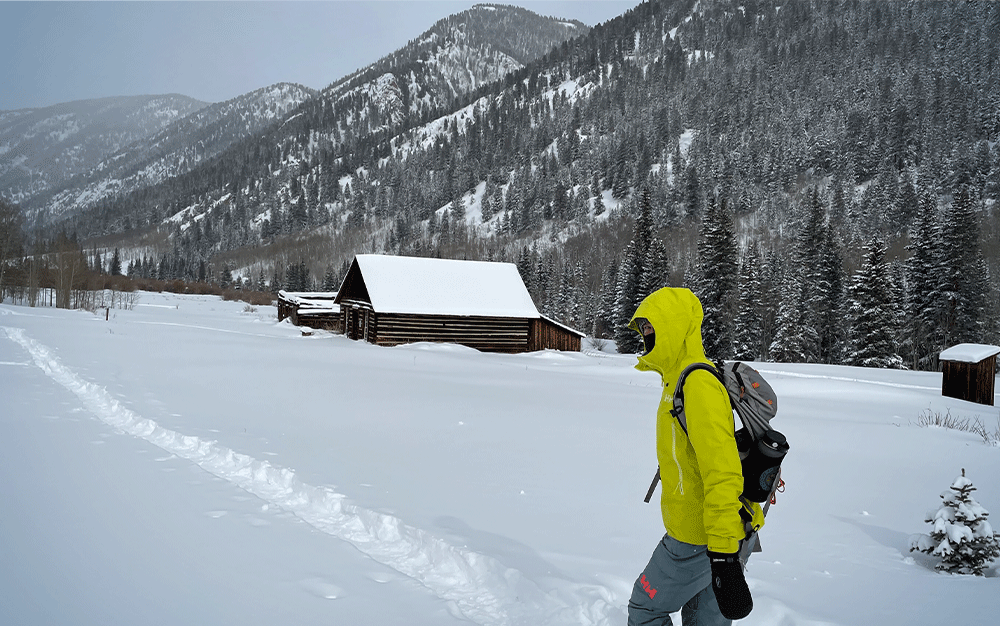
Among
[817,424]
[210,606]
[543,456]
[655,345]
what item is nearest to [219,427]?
[543,456]

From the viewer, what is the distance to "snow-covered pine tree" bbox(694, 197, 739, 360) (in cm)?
3884

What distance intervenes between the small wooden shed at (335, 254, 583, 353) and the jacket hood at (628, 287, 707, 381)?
2621cm

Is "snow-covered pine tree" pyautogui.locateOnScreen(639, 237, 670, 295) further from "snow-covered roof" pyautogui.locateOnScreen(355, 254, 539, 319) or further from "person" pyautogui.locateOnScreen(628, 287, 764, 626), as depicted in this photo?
"person" pyautogui.locateOnScreen(628, 287, 764, 626)

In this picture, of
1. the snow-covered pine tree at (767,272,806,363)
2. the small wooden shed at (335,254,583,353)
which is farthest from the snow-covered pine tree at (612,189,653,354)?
the small wooden shed at (335,254,583,353)

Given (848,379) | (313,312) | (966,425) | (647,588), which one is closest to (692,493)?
(647,588)

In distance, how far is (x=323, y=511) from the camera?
5414 mm

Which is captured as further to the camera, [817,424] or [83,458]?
[817,424]

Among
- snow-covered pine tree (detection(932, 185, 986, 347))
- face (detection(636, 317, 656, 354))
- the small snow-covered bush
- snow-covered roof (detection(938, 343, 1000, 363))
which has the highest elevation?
snow-covered pine tree (detection(932, 185, 986, 347))

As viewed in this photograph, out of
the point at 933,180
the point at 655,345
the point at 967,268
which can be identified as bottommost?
the point at 655,345

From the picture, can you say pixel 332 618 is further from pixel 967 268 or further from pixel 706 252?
pixel 967 268

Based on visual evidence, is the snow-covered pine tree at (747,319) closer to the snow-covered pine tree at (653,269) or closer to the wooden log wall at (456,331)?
the snow-covered pine tree at (653,269)

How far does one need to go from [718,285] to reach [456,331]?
68.5ft

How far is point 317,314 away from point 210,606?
42.9m

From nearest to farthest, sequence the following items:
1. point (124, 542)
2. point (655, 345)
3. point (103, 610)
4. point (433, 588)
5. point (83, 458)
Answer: point (655, 345) < point (103, 610) < point (433, 588) < point (124, 542) < point (83, 458)
